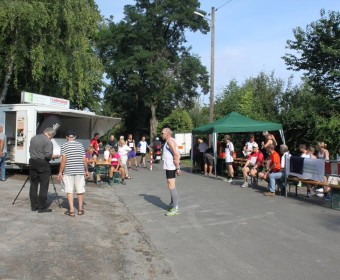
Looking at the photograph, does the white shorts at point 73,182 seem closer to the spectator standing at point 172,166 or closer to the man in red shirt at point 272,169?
the spectator standing at point 172,166

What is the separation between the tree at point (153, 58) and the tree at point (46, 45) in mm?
22601

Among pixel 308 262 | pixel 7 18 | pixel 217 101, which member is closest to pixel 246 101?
pixel 217 101

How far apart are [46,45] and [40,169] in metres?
10.9

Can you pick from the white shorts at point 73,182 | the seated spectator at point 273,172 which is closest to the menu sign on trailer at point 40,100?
the white shorts at point 73,182

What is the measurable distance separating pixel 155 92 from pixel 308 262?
128ft

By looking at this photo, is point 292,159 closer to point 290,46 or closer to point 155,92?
point 290,46

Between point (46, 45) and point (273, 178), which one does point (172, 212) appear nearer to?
point (273, 178)

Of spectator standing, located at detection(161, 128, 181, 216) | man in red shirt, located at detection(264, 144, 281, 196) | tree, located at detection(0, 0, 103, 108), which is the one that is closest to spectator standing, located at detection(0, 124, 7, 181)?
tree, located at detection(0, 0, 103, 108)

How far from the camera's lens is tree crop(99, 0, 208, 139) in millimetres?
43344

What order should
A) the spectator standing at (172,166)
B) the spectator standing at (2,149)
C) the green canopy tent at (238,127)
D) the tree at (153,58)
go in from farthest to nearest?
the tree at (153,58) → the green canopy tent at (238,127) → the spectator standing at (2,149) → the spectator standing at (172,166)

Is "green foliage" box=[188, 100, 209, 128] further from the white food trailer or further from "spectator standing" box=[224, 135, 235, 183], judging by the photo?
the white food trailer

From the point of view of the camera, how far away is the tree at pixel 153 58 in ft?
142

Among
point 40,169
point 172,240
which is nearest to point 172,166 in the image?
point 172,240

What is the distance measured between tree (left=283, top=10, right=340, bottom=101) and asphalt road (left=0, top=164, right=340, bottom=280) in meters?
10.5
